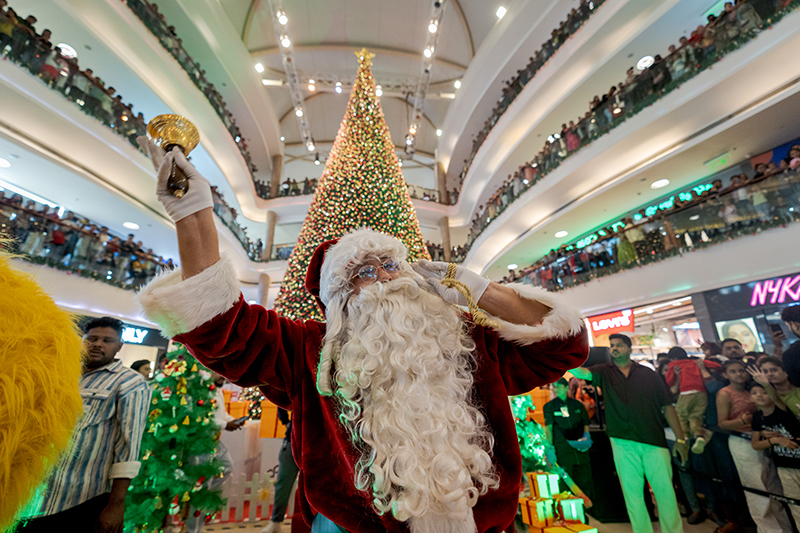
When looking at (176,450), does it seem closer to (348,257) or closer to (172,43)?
(348,257)

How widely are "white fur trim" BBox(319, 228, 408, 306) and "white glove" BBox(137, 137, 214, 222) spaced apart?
1.84ft

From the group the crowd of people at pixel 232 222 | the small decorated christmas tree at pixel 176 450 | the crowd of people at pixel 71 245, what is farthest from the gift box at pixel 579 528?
the crowd of people at pixel 232 222

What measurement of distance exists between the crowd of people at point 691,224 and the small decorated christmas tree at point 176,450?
8485 mm

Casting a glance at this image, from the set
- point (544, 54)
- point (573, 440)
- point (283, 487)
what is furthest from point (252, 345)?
point (544, 54)

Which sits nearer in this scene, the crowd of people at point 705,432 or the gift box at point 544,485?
the crowd of people at point 705,432

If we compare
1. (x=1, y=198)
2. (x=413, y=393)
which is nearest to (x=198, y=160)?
(x=1, y=198)

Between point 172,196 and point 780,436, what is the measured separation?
4684 millimetres

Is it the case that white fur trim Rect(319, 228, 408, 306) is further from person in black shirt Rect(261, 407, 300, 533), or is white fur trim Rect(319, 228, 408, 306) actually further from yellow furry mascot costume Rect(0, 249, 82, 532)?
person in black shirt Rect(261, 407, 300, 533)

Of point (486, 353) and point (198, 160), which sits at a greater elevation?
point (198, 160)

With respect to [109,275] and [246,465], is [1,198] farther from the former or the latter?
[246,465]

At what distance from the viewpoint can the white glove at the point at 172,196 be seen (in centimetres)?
100

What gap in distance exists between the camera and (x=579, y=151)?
9250 millimetres

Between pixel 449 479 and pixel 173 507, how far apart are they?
318 centimetres

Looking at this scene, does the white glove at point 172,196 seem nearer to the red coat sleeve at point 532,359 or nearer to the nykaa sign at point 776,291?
the red coat sleeve at point 532,359
